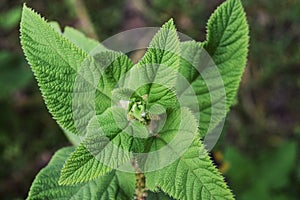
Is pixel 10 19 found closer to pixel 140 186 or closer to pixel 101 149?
pixel 140 186

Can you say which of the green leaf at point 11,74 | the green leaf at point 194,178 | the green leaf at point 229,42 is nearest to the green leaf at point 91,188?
the green leaf at point 194,178

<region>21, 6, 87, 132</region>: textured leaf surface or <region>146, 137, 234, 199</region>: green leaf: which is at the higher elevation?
<region>21, 6, 87, 132</region>: textured leaf surface

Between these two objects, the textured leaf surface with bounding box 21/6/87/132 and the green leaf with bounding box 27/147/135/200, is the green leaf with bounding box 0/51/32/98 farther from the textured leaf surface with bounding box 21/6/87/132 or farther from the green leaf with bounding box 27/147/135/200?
the textured leaf surface with bounding box 21/6/87/132

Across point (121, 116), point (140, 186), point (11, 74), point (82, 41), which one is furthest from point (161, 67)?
point (11, 74)

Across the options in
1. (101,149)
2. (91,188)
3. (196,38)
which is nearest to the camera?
(101,149)

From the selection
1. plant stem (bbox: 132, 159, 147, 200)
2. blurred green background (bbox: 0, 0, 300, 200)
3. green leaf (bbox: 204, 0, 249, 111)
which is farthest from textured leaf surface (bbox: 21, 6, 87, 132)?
blurred green background (bbox: 0, 0, 300, 200)

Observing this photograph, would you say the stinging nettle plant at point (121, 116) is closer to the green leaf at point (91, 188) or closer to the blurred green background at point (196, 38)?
the green leaf at point (91, 188)
